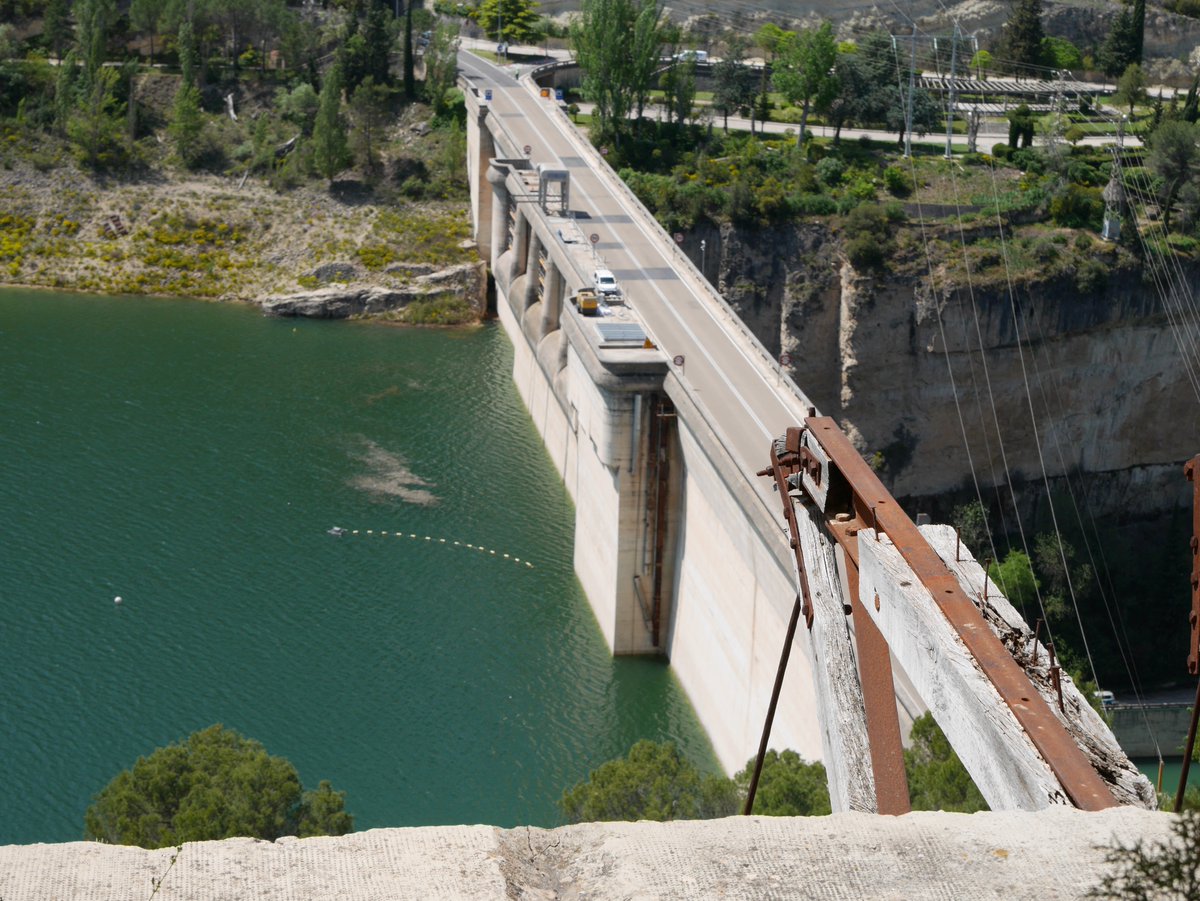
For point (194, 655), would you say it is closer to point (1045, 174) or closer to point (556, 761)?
point (556, 761)

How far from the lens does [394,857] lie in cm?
1041

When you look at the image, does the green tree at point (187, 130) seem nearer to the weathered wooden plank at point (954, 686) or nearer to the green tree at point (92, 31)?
the green tree at point (92, 31)

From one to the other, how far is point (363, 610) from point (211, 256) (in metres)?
44.8

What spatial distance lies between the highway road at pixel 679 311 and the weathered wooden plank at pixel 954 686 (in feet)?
76.0

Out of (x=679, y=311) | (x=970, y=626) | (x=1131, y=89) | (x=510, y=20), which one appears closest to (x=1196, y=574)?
(x=970, y=626)

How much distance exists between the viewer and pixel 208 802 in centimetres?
3247

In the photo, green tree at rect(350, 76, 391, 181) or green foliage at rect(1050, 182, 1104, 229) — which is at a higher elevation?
green tree at rect(350, 76, 391, 181)

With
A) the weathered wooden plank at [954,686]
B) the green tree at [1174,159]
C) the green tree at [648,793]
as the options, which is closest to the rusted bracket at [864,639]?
the weathered wooden plank at [954,686]

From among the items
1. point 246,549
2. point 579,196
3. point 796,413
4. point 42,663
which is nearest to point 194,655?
point 42,663

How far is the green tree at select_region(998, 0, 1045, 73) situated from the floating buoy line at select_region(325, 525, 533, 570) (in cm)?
6289

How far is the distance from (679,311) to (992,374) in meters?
23.5

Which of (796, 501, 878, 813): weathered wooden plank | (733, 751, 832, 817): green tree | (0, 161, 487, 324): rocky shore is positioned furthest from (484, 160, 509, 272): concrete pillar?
(796, 501, 878, 813): weathered wooden plank

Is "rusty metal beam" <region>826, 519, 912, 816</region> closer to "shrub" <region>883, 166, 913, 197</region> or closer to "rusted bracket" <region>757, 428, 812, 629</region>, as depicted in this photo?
"rusted bracket" <region>757, 428, 812, 629</region>

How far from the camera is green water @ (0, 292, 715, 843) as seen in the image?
43969 mm
